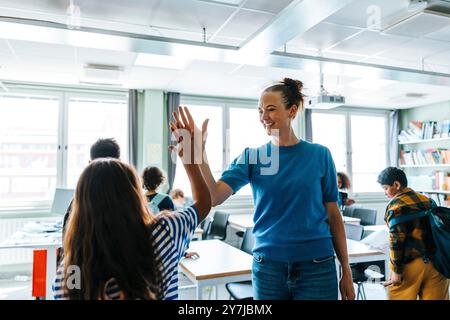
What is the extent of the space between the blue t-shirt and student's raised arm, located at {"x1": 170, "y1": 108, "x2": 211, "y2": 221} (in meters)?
0.23


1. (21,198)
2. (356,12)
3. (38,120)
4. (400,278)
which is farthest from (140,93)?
(400,278)

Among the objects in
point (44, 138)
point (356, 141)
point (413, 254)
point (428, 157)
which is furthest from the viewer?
point (356, 141)

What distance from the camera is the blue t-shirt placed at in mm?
1208

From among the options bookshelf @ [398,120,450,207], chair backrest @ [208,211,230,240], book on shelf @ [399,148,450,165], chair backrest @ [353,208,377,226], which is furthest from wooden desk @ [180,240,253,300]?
book on shelf @ [399,148,450,165]

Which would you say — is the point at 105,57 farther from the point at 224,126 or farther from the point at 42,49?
the point at 224,126

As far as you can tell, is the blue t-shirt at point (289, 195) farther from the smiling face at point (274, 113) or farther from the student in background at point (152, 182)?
the student in background at point (152, 182)

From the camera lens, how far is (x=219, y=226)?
4953 mm

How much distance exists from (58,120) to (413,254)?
5.16 m

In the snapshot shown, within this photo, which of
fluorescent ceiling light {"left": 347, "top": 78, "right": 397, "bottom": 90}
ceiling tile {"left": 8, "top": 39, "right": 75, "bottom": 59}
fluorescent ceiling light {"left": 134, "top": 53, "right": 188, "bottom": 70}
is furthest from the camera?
fluorescent ceiling light {"left": 347, "top": 78, "right": 397, "bottom": 90}

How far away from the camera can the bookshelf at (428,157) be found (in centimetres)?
627

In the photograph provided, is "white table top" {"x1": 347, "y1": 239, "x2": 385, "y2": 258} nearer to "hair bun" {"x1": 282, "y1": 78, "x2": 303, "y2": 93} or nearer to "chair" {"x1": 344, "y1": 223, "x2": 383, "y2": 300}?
"chair" {"x1": 344, "y1": 223, "x2": 383, "y2": 300}

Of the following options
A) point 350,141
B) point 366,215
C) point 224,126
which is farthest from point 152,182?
point 350,141

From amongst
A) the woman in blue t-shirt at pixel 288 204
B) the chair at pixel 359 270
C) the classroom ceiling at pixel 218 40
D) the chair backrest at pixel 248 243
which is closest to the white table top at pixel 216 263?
the chair backrest at pixel 248 243
